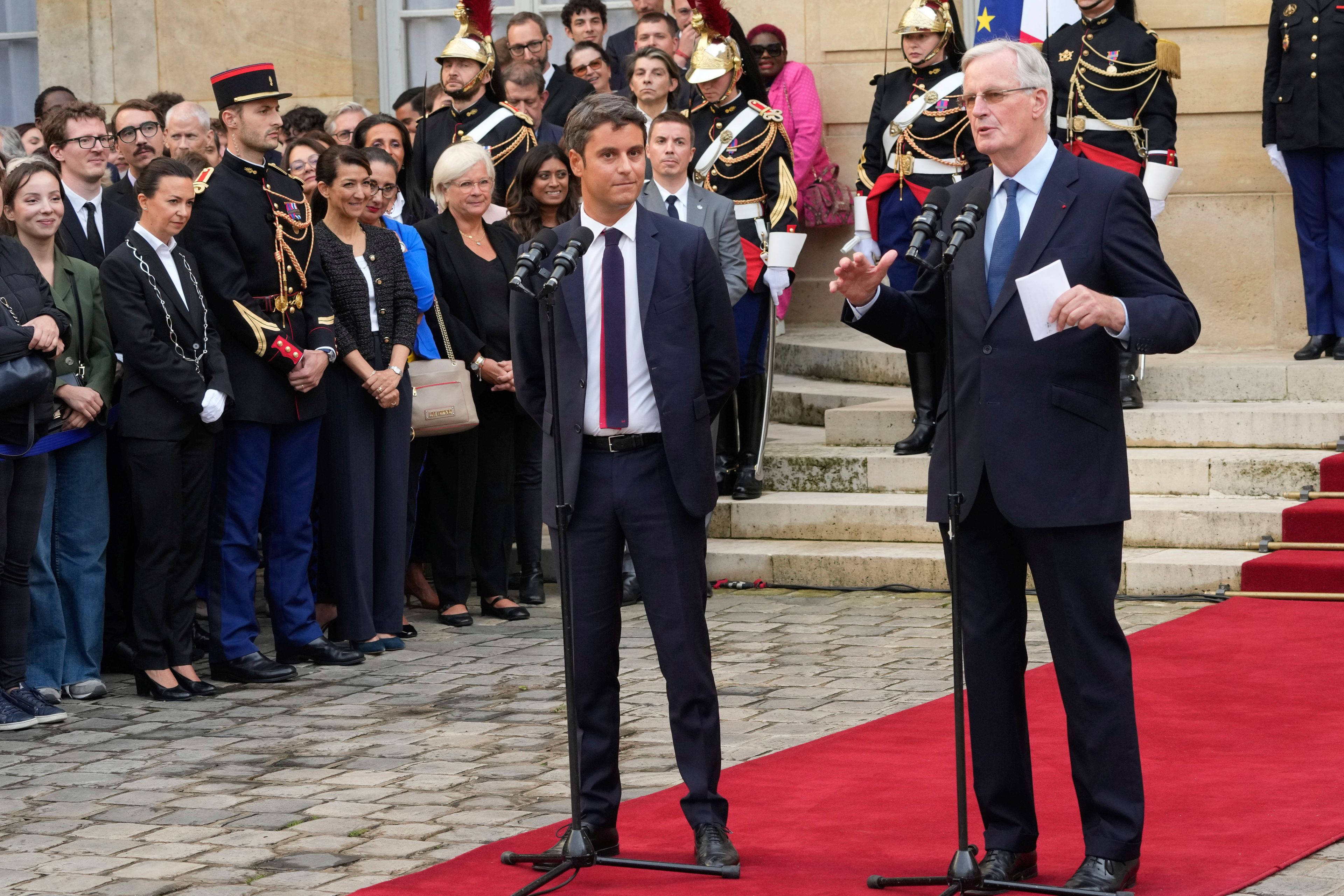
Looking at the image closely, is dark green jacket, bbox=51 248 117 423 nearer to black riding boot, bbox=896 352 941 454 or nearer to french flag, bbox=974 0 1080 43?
black riding boot, bbox=896 352 941 454

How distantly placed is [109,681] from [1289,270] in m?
6.73

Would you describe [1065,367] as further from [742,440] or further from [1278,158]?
[1278,158]

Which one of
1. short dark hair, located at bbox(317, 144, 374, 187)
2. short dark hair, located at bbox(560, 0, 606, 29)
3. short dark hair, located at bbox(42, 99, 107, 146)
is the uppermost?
short dark hair, located at bbox(560, 0, 606, 29)

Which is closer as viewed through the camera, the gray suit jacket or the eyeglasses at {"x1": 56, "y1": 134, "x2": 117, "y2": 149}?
the eyeglasses at {"x1": 56, "y1": 134, "x2": 117, "y2": 149}

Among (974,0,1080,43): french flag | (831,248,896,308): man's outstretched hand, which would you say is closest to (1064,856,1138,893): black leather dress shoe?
(831,248,896,308): man's outstretched hand

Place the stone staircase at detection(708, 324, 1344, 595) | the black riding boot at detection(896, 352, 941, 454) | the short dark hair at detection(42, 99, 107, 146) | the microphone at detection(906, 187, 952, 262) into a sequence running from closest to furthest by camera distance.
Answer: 1. the microphone at detection(906, 187, 952, 262)
2. the short dark hair at detection(42, 99, 107, 146)
3. the stone staircase at detection(708, 324, 1344, 595)
4. the black riding boot at detection(896, 352, 941, 454)

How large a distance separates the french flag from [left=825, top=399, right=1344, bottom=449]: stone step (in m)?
2.27

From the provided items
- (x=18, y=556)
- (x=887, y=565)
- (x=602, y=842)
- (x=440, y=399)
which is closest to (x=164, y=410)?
(x=18, y=556)

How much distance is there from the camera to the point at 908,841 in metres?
5.00

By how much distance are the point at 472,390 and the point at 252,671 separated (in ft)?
5.86

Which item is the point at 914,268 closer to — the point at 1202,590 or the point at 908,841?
the point at 1202,590

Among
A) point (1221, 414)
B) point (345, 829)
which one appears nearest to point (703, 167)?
point (1221, 414)

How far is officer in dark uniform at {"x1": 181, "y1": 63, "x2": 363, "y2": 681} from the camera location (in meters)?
7.43

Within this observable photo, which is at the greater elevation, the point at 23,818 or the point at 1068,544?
the point at 1068,544
